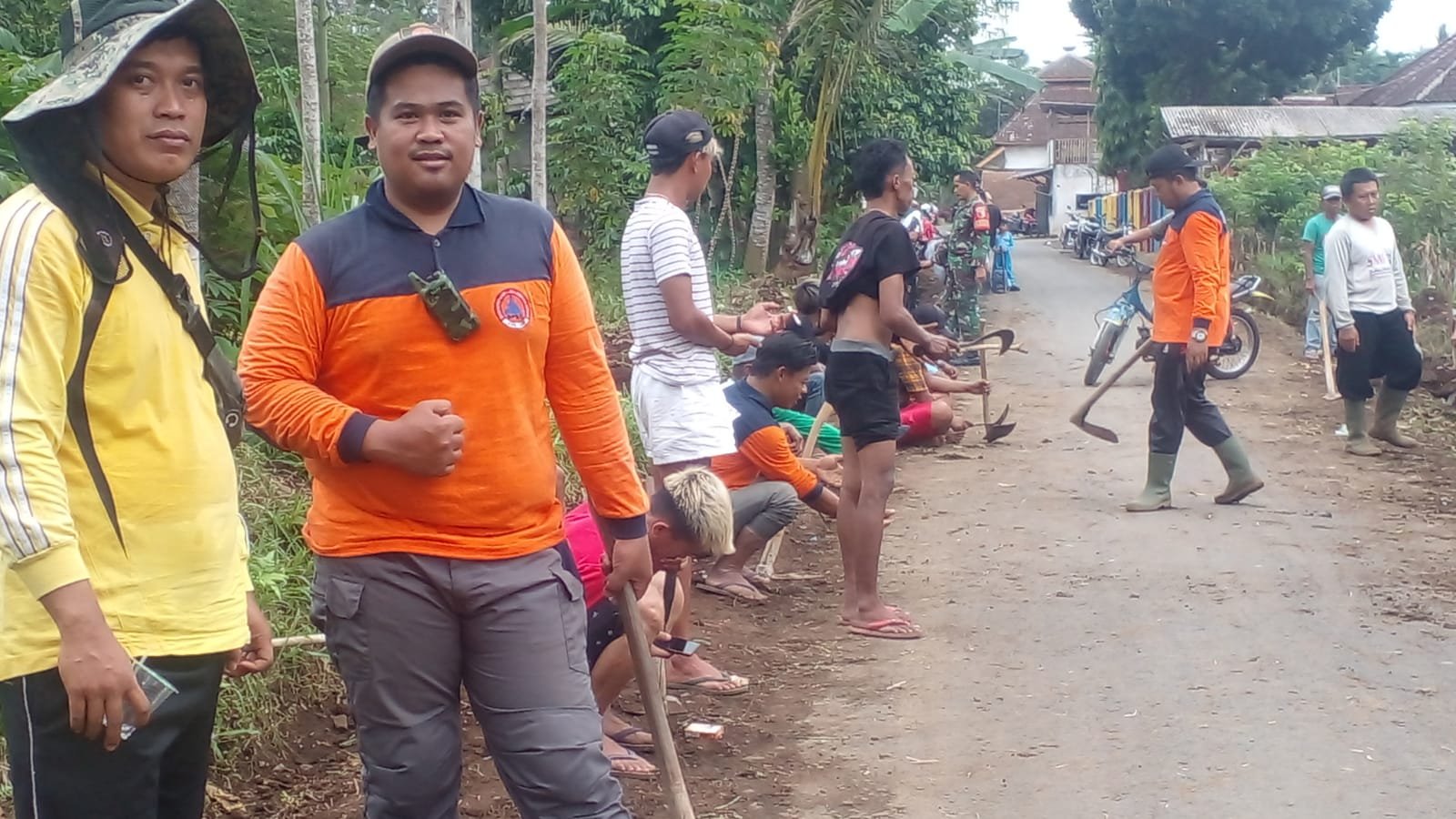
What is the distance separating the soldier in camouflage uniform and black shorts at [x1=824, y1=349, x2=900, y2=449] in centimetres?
1159

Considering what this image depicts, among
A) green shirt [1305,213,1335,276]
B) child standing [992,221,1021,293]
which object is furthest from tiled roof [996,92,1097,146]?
green shirt [1305,213,1335,276]

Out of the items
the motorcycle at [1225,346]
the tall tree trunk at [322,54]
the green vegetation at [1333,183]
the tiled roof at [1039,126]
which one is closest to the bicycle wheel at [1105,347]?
the motorcycle at [1225,346]

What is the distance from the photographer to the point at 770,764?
4.94 meters

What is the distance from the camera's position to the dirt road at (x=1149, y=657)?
4.62 m

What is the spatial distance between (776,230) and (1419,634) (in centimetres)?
1665

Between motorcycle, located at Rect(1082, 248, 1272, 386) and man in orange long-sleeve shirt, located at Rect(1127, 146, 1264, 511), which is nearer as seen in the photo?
man in orange long-sleeve shirt, located at Rect(1127, 146, 1264, 511)

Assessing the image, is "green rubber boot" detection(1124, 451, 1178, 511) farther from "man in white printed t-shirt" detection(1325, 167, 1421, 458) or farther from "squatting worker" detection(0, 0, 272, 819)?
"squatting worker" detection(0, 0, 272, 819)

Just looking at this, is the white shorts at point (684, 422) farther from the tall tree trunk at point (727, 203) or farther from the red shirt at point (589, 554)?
the tall tree trunk at point (727, 203)

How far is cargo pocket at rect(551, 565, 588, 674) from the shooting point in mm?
3074

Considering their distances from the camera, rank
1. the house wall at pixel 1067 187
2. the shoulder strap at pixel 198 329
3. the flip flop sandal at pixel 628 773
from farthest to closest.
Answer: the house wall at pixel 1067 187, the flip flop sandal at pixel 628 773, the shoulder strap at pixel 198 329

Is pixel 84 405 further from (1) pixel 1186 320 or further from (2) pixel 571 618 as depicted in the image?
(1) pixel 1186 320

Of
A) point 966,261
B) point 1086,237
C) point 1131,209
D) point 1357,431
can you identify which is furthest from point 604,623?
point 1086,237

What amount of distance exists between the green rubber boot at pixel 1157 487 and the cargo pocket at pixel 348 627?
6.43 meters

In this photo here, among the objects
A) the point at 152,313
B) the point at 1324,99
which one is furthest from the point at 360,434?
the point at 1324,99
